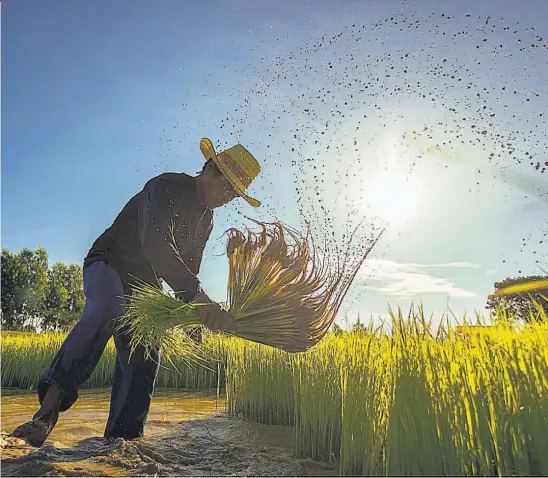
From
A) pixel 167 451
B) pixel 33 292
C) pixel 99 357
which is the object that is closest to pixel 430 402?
pixel 167 451

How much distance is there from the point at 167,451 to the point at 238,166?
1.81 meters

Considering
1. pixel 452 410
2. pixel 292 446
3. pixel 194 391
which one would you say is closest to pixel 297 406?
pixel 292 446

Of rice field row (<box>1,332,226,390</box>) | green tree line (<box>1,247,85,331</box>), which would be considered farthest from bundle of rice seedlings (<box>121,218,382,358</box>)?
green tree line (<box>1,247,85,331</box>)

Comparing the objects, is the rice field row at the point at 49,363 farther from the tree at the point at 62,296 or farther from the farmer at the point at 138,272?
the tree at the point at 62,296

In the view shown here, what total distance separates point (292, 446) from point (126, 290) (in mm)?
1465

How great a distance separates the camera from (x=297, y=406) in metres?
3.37

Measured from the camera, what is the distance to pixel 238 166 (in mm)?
3432

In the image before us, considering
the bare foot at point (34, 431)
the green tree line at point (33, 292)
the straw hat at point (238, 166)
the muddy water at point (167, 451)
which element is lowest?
the muddy water at point (167, 451)

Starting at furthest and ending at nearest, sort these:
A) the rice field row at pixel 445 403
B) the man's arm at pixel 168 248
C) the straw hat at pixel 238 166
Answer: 1. the straw hat at pixel 238 166
2. the man's arm at pixel 168 248
3. the rice field row at pixel 445 403

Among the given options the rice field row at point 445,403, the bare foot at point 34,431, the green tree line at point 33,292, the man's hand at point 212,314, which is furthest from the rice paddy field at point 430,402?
the green tree line at point 33,292

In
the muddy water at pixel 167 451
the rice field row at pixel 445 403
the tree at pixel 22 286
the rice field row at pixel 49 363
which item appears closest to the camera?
the rice field row at pixel 445 403

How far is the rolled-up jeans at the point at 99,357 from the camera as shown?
311 cm

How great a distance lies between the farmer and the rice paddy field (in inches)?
30.3

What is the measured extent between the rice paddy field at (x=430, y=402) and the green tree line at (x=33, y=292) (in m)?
36.1
